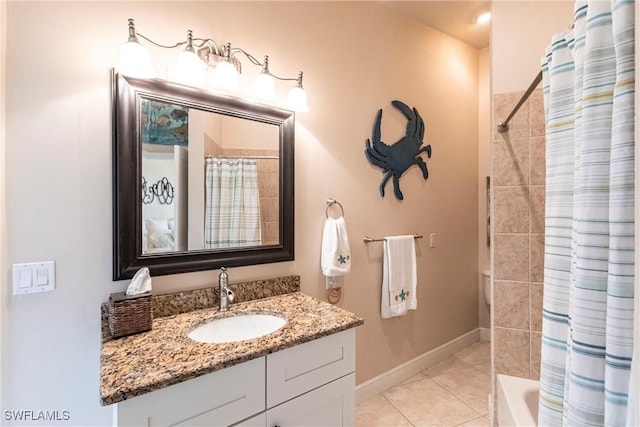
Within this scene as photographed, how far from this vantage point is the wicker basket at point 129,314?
118 centimetres

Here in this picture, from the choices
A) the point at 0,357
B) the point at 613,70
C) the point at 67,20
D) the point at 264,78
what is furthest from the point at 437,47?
the point at 0,357

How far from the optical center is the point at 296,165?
188cm

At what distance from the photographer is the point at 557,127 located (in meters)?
0.82

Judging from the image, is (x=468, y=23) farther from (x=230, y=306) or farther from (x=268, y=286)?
(x=230, y=306)

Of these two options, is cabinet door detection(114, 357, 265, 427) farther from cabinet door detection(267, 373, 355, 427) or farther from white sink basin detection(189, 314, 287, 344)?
white sink basin detection(189, 314, 287, 344)

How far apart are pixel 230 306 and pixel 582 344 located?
4.49 feet

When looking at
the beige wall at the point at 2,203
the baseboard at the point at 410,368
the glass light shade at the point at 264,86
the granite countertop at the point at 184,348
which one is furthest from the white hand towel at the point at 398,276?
the beige wall at the point at 2,203

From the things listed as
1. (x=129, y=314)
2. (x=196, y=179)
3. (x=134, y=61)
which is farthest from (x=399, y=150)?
(x=129, y=314)

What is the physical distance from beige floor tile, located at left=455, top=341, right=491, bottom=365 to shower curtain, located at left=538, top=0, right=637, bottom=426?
228 centimetres

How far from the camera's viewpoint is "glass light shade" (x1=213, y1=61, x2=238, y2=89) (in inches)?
58.8

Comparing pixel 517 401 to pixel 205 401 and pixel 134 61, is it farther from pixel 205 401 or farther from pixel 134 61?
pixel 134 61

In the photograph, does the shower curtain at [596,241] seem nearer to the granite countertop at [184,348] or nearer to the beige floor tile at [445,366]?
the granite countertop at [184,348]

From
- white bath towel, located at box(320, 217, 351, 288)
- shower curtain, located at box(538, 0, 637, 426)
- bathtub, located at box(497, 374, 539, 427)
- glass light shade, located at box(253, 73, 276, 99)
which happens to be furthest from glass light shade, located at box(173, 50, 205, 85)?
bathtub, located at box(497, 374, 539, 427)

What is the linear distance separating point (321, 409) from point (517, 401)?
1032mm
